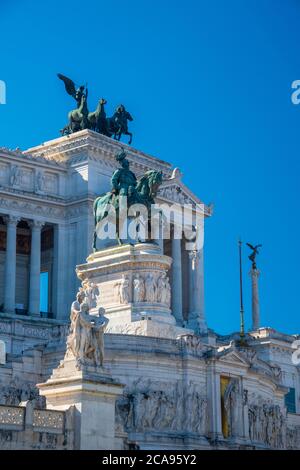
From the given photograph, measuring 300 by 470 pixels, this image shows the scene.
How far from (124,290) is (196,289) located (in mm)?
29215

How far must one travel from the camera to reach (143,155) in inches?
3071

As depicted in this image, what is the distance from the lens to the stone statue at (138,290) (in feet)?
159

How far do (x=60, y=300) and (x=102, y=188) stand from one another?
336 inches

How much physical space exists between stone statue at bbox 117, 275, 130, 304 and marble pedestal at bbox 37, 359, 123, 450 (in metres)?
21.2

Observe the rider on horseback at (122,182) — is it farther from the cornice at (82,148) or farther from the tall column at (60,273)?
the cornice at (82,148)

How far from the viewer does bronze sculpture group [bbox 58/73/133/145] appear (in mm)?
77125

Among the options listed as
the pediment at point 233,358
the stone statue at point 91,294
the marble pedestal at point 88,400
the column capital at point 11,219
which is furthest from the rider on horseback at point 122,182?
the marble pedestal at point 88,400

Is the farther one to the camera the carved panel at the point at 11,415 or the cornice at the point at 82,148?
the cornice at the point at 82,148

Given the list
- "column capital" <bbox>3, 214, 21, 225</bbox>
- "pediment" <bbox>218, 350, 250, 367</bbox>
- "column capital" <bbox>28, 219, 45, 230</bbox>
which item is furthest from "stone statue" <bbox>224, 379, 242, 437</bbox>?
"column capital" <bbox>28, 219, 45, 230</bbox>

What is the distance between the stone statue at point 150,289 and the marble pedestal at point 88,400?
2101cm

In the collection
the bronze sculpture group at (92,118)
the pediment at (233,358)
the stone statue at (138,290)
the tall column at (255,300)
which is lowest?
the pediment at (233,358)

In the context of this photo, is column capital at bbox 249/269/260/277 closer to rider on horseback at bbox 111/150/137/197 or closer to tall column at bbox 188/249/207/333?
tall column at bbox 188/249/207/333

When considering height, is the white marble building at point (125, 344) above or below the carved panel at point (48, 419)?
above
